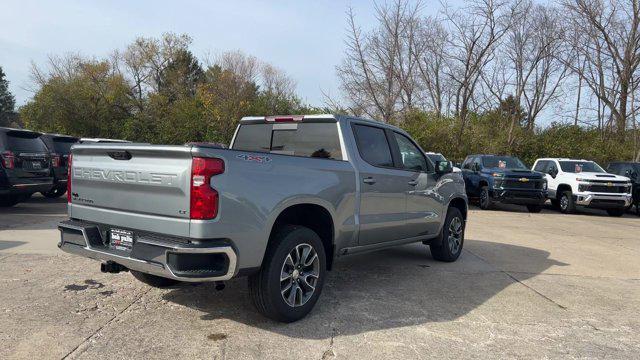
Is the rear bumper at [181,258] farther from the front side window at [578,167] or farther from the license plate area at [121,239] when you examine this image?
the front side window at [578,167]

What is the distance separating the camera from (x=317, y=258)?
4.50m

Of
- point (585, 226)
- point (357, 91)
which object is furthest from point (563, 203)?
point (357, 91)

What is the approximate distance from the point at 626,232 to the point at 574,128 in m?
21.2

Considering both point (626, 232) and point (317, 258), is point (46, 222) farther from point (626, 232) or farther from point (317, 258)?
point (626, 232)

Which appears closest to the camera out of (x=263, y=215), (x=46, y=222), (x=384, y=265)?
(x=263, y=215)

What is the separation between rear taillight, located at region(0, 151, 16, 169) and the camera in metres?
9.73

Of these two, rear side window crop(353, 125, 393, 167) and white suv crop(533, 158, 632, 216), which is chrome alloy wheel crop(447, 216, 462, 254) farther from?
white suv crop(533, 158, 632, 216)

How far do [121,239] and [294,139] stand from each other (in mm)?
2143

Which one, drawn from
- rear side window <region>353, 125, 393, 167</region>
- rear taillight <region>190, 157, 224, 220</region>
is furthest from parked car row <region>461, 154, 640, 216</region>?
rear taillight <region>190, 157, 224, 220</region>

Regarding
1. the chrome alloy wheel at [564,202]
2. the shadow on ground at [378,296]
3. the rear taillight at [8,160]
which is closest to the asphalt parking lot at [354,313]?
the shadow on ground at [378,296]

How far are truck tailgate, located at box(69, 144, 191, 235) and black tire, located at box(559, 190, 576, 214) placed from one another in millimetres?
15520

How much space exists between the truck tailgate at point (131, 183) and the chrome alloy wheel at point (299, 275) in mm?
1048

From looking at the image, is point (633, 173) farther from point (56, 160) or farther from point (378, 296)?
point (56, 160)

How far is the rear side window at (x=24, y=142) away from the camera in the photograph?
10078 millimetres
